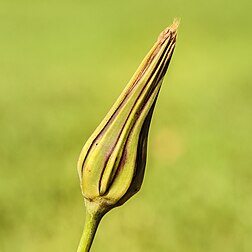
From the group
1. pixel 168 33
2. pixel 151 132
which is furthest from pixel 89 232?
pixel 151 132

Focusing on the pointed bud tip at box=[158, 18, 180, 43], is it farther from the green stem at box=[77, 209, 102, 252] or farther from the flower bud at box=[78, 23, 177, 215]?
the green stem at box=[77, 209, 102, 252]

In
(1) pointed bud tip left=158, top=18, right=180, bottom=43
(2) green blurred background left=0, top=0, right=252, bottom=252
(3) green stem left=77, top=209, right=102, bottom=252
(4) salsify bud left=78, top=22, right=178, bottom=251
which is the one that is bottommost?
(3) green stem left=77, top=209, right=102, bottom=252

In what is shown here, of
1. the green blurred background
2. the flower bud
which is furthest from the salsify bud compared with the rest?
the green blurred background

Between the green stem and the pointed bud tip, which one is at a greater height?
the pointed bud tip

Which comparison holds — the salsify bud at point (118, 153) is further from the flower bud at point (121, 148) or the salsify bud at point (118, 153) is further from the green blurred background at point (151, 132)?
the green blurred background at point (151, 132)

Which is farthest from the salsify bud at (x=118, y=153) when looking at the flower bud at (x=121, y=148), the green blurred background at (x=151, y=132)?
the green blurred background at (x=151, y=132)

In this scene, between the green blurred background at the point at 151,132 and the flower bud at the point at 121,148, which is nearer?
the flower bud at the point at 121,148

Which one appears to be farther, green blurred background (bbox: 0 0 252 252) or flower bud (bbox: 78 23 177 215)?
green blurred background (bbox: 0 0 252 252)
